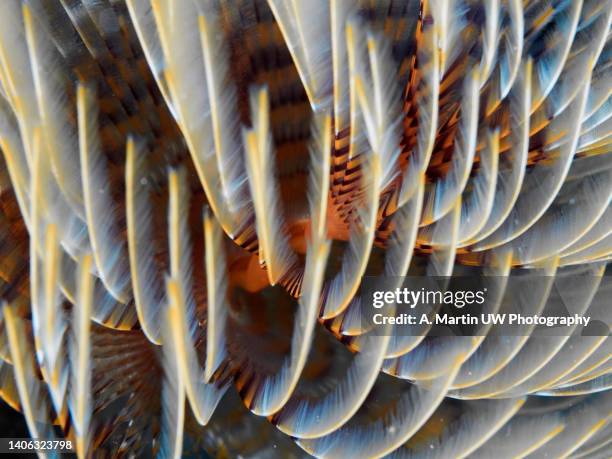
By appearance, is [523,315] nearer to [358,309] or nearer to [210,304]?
[358,309]


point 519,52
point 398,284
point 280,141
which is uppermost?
point 519,52

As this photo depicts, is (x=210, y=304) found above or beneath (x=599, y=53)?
beneath

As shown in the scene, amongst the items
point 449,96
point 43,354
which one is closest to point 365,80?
point 449,96

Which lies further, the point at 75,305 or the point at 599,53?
the point at 599,53

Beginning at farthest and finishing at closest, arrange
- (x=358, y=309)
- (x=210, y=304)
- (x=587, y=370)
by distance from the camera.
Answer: (x=587, y=370), (x=358, y=309), (x=210, y=304)

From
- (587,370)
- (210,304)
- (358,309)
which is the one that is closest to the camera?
(210,304)

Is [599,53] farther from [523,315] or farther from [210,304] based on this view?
[210,304]

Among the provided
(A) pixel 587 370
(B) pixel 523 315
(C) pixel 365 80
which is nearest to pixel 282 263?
(C) pixel 365 80
